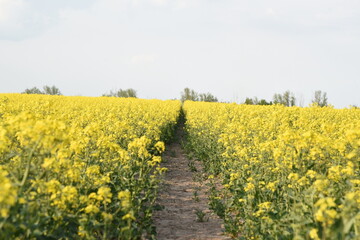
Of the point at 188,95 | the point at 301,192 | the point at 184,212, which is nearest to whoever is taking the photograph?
the point at 301,192

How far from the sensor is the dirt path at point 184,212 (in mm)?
6484

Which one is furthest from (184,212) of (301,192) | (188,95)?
(188,95)

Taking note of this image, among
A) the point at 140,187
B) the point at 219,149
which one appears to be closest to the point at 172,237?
the point at 140,187

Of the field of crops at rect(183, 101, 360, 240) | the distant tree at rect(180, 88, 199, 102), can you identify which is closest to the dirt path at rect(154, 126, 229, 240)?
the field of crops at rect(183, 101, 360, 240)

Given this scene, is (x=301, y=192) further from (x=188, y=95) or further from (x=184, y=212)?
(x=188, y=95)

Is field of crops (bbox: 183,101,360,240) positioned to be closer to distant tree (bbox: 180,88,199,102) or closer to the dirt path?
the dirt path

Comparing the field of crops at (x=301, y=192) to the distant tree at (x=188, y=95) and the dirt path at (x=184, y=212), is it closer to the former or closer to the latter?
the dirt path at (x=184, y=212)

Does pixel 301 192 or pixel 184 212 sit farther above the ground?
pixel 301 192

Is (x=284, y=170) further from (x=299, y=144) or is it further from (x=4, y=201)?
(x=4, y=201)

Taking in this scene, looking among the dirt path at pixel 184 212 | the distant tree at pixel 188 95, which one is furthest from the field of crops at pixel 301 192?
A: the distant tree at pixel 188 95

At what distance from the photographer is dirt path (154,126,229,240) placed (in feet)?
21.3

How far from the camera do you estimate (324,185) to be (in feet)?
13.9

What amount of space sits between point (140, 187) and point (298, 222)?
247 centimetres

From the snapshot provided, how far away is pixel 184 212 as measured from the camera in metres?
7.73
